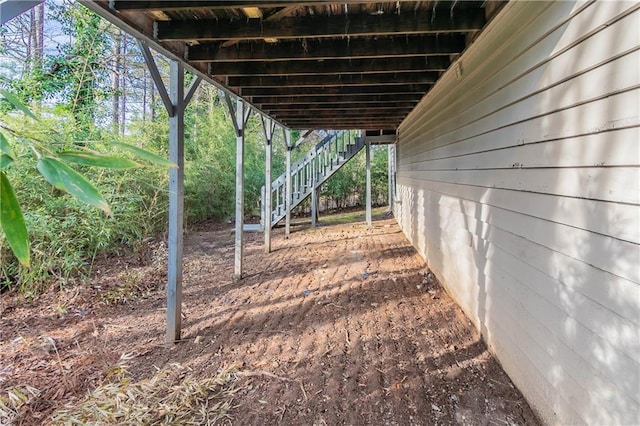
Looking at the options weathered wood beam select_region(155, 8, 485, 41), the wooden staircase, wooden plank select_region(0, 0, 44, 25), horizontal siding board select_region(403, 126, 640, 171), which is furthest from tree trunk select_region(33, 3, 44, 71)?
horizontal siding board select_region(403, 126, 640, 171)

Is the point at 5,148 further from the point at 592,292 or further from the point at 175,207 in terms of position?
the point at 175,207

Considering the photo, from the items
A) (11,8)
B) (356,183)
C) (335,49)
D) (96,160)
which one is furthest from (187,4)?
(356,183)

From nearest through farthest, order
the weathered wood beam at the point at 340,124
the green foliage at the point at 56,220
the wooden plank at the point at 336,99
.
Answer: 1. the green foliage at the point at 56,220
2. the wooden plank at the point at 336,99
3. the weathered wood beam at the point at 340,124

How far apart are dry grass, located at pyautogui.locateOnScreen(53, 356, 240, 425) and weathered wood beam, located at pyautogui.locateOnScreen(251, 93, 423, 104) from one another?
358 cm

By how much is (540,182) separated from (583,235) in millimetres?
442

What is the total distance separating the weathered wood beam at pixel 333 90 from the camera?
4.18 m

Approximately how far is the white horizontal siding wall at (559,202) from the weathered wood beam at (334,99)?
5.68ft

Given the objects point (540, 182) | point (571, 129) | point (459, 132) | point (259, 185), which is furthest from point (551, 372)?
point (259, 185)

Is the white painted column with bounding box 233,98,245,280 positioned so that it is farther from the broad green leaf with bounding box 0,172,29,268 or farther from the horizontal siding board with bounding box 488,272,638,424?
the broad green leaf with bounding box 0,172,29,268

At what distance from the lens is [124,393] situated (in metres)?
2.06

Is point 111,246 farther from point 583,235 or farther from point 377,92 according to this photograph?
point 583,235

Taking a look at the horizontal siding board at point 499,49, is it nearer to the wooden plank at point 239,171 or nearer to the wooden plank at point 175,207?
the wooden plank at point 175,207

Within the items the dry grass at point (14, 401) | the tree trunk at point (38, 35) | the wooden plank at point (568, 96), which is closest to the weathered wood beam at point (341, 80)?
the wooden plank at point (568, 96)

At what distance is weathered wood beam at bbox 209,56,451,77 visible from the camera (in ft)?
10.6
